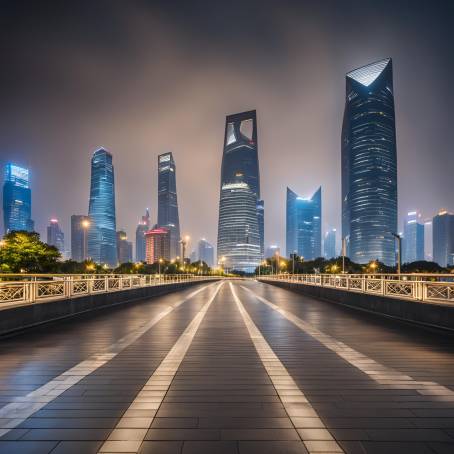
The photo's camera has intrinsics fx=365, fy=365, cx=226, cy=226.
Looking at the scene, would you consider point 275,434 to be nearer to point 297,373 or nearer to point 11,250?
point 297,373

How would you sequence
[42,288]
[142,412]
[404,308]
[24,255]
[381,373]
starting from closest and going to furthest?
[142,412] → [381,373] → [42,288] → [404,308] → [24,255]

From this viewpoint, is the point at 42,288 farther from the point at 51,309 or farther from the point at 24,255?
the point at 24,255

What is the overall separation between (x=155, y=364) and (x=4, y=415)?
2806 millimetres

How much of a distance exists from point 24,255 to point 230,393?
6858cm

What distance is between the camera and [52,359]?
7.21 m

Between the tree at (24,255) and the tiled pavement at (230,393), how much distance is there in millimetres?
61582

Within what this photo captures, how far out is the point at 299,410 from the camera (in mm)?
4613

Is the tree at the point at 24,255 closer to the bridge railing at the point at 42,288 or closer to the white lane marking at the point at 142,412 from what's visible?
the bridge railing at the point at 42,288

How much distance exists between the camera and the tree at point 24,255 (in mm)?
63119

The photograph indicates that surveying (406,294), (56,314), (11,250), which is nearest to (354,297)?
(406,294)

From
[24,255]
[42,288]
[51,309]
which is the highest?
[42,288]

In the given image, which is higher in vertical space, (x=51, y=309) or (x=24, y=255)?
(x=51, y=309)

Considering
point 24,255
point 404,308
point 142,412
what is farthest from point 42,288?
point 24,255

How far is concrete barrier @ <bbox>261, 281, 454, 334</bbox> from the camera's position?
10156mm
